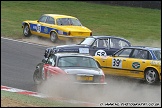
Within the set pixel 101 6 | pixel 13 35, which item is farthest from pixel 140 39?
pixel 101 6

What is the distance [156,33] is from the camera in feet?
113

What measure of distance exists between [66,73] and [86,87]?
67 cm

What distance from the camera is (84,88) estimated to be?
48.3 feet

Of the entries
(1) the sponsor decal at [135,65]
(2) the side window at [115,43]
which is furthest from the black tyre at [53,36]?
(1) the sponsor decal at [135,65]

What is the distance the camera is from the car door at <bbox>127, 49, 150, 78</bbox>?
1755 centimetres

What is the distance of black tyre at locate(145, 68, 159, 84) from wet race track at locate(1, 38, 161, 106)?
0.17m

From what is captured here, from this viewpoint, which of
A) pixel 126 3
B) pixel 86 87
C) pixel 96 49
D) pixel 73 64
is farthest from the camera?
pixel 126 3

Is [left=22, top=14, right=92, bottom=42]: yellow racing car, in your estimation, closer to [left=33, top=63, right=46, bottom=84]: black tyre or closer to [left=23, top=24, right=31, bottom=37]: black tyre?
[left=23, top=24, right=31, bottom=37]: black tyre

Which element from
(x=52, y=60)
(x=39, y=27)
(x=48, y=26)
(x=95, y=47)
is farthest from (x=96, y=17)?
(x=52, y=60)

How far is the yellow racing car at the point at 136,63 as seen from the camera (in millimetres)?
17219

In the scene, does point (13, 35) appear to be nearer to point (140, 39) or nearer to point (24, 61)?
point (140, 39)

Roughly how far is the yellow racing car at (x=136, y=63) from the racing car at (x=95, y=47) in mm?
2028

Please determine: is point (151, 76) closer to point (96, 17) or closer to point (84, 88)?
point (84, 88)

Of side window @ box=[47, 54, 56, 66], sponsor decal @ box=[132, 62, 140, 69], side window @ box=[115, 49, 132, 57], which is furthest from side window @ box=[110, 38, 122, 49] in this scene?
side window @ box=[47, 54, 56, 66]
